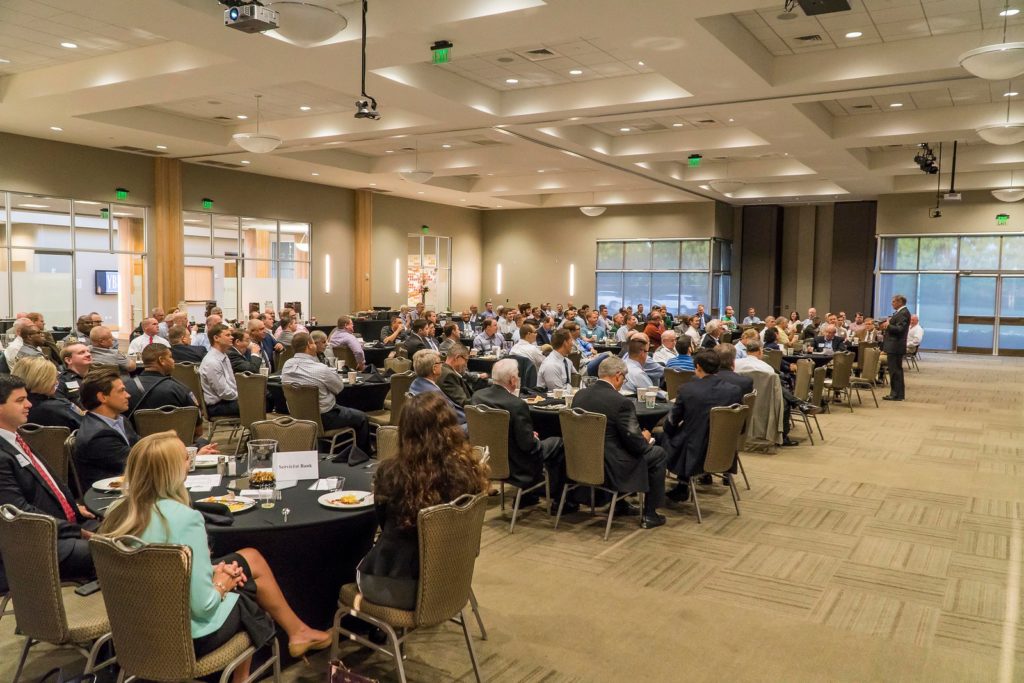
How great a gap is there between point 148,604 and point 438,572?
3.43 feet

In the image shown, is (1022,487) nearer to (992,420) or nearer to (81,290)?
(992,420)

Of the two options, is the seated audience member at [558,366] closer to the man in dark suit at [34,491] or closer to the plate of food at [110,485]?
the plate of food at [110,485]

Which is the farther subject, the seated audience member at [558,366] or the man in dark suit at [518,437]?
the seated audience member at [558,366]

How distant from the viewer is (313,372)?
23.2ft

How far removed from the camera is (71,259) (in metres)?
14.5

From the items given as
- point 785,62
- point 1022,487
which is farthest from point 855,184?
point 1022,487

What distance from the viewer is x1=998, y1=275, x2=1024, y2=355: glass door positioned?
1967cm

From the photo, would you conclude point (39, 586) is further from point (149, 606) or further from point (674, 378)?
point (674, 378)

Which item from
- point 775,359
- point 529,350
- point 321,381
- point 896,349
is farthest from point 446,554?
point 896,349

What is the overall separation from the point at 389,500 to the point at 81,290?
546 inches

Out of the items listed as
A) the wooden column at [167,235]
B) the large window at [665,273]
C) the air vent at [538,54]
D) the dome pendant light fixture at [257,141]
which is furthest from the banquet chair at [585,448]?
the large window at [665,273]

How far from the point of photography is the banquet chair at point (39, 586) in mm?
2758

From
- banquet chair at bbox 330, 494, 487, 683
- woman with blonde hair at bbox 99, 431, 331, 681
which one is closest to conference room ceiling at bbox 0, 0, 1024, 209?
banquet chair at bbox 330, 494, 487, 683

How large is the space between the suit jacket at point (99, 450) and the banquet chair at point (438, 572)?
1.72 metres
